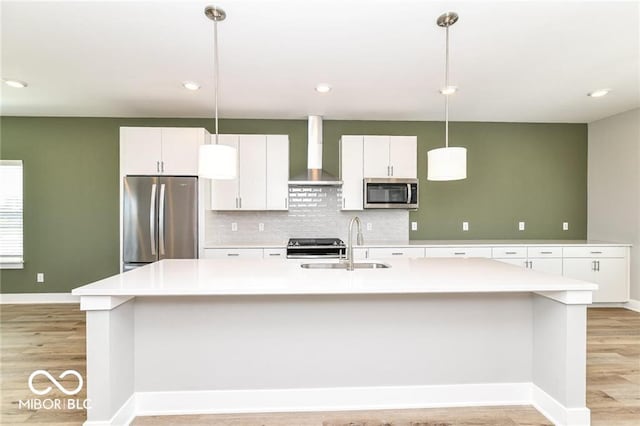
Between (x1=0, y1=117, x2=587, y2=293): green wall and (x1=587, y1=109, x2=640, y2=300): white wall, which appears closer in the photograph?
(x1=587, y1=109, x2=640, y2=300): white wall

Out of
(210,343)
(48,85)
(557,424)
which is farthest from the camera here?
(48,85)

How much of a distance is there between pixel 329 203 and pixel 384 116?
1404 millimetres

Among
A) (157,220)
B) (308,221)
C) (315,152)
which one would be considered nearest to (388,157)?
(315,152)

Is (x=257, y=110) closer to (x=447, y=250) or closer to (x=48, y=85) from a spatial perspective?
(x=48, y=85)

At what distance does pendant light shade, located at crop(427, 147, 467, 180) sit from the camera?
2250 mm

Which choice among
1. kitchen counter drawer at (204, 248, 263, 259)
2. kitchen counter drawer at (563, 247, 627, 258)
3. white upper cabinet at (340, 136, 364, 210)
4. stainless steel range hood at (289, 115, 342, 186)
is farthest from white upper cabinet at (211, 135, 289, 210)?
kitchen counter drawer at (563, 247, 627, 258)

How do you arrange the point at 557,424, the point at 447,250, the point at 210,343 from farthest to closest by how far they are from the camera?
the point at 447,250 < the point at 210,343 < the point at 557,424

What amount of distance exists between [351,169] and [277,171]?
97 cm

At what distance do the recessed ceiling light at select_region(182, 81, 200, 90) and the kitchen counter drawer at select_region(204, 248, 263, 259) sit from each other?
182cm

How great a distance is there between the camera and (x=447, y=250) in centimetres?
428

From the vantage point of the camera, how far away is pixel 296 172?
4820 mm

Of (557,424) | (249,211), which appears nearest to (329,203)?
(249,211)

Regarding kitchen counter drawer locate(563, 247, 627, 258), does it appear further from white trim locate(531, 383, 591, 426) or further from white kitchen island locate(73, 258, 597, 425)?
white trim locate(531, 383, 591, 426)

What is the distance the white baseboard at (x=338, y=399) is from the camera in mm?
2152
